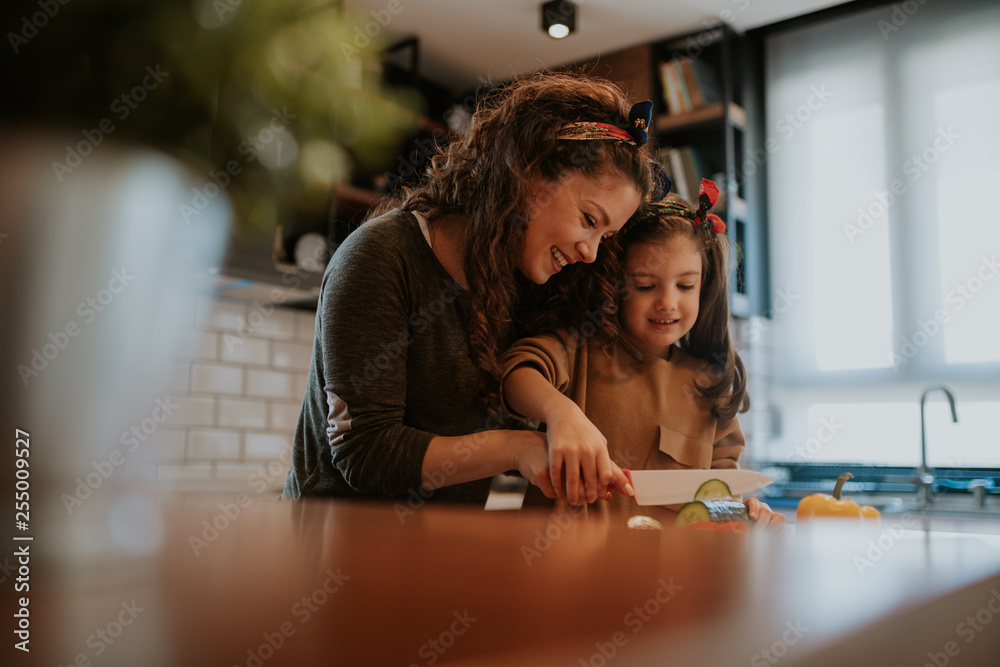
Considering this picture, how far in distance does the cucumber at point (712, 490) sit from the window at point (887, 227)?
237cm

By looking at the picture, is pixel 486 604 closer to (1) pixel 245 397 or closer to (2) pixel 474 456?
(2) pixel 474 456

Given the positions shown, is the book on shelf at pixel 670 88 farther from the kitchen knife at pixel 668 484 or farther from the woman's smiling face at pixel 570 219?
the kitchen knife at pixel 668 484

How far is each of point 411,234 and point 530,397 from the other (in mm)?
272

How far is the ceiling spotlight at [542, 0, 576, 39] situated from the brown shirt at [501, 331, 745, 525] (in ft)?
6.58

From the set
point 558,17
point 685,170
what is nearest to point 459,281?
point 558,17

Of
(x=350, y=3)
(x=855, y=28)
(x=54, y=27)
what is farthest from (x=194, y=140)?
(x=855, y=28)

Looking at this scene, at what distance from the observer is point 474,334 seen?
39.3 inches

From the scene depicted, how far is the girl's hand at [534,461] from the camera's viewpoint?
0.83m

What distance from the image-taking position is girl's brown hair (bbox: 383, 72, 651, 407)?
1005mm

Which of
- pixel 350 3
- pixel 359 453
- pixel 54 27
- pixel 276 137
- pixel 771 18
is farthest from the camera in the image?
pixel 771 18

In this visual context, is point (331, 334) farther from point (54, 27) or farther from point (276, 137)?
point (276, 137)

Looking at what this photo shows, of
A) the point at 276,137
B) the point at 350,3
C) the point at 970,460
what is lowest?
the point at 970,460

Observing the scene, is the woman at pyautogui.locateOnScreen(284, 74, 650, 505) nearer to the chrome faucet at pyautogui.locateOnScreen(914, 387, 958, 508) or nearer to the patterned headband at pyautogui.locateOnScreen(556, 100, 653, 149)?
the patterned headband at pyautogui.locateOnScreen(556, 100, 653, 149)

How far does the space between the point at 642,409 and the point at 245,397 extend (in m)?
1.98
